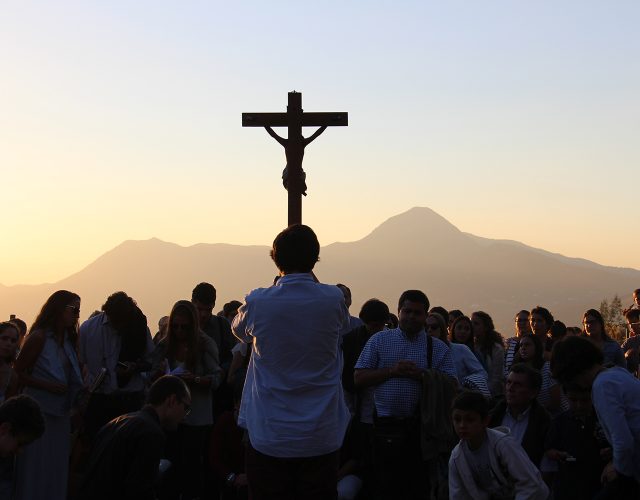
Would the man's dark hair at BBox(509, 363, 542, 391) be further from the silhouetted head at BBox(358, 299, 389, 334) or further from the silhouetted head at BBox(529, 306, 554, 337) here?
the silhouetted head at BBox(529, 306, 554, 337)

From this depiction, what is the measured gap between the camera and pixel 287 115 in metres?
13.3

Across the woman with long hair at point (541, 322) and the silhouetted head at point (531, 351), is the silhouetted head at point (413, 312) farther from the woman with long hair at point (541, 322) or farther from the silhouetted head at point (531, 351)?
the woman with long hair at point (541, 322)

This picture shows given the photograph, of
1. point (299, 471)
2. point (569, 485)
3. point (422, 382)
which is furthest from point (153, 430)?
point (569, 485)

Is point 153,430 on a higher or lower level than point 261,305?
lower

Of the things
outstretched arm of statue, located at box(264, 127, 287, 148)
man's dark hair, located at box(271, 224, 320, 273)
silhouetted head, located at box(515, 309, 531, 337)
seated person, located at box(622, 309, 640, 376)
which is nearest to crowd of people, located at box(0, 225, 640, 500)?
man's dark hair, located at box(271, 224, 320, 273)

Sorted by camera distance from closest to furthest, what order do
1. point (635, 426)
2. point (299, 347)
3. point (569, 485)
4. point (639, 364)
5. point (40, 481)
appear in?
point (299, 347) < point (635, 426) < point (569, 485) < point (40, 481) < point (639, 364)

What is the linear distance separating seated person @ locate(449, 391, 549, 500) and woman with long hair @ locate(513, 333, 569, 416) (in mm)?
3318

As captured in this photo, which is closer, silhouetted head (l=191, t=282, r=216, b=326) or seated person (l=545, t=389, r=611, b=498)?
seated person (l=545, t=389, r=611, b=498)

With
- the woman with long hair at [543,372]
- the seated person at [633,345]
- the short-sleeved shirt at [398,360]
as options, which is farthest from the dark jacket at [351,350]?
the seated person at [633,345]

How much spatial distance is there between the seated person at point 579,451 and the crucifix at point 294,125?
237 inches

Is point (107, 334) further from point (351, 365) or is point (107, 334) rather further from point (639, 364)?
point (639, 364)

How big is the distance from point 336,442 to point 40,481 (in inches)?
155

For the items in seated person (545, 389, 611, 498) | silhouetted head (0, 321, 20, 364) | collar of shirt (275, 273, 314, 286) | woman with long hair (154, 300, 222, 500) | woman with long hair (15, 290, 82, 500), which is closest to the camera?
collar of shirt (275, 273, 314, 286)

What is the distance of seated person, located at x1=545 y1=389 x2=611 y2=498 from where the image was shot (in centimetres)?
731
